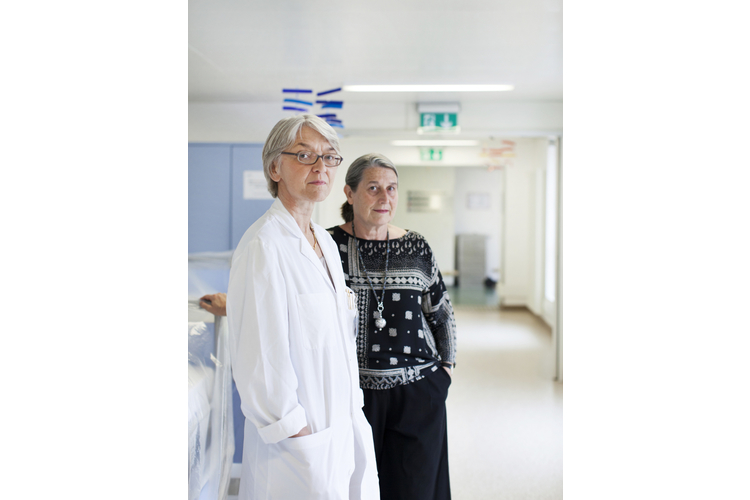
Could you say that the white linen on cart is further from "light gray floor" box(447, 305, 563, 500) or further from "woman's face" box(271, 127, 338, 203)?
"light gray floor" box(447, 305, 563, 500)

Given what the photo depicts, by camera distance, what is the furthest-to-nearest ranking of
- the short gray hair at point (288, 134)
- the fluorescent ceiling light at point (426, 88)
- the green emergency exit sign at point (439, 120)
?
the green emergency exit sign at point (439, 120)
the fluorescent ceiling light at point (426, 88)
the short gray hair at point (288, 134)

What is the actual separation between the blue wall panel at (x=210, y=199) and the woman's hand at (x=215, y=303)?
74.8 inches

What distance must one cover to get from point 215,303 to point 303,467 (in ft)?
2.29

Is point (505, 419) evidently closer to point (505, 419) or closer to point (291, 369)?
point (505, 419)

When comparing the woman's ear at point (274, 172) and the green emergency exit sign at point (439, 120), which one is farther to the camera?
the green emergency exit sign at point (439, 120)

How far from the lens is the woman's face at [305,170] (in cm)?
118

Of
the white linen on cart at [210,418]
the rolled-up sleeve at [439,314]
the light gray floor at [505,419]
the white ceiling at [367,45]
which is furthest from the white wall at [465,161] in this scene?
the light gray floor at [505,419]

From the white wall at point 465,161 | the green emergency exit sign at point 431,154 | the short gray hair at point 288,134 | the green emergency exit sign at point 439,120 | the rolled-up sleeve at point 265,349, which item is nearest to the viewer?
the rolled-up sleeve at point 265,349

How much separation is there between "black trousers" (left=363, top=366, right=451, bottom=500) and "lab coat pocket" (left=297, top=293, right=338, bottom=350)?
0.50 metres

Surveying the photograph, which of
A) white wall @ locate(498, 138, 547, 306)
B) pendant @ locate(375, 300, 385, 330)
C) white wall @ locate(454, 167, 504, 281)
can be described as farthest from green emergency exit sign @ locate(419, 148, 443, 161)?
pendant @ locate(375, 300, 385, 330)

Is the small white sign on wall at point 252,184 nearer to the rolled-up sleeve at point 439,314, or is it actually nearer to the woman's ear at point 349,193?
the woman's ear at point 349,193

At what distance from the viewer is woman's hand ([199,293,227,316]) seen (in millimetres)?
1567

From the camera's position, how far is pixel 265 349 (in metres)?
1.07
